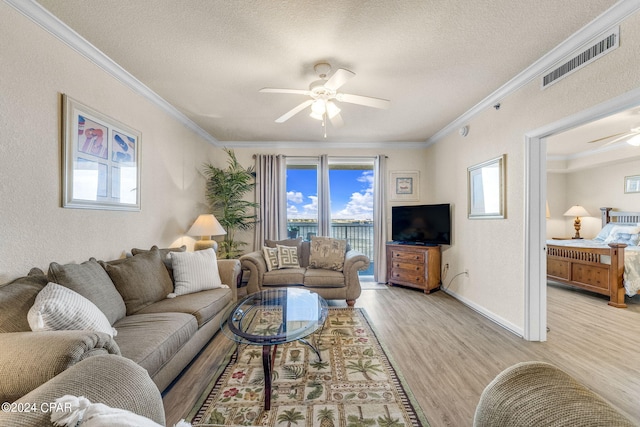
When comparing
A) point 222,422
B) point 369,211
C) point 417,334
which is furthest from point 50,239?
point 369,211

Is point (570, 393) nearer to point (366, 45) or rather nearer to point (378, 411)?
point (378, 411)

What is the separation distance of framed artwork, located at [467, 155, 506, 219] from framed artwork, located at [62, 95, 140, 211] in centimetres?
384

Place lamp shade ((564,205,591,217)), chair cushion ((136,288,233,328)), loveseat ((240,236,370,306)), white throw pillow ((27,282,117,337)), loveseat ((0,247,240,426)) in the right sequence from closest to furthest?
loveseat ((0,247,240,426)) → white throw pillow ((27,282,117,337)) → chair cushion ((136,288,233,328)) → loveseat ((240,236,370,306)) → lamp shade ((564,205,591,217))

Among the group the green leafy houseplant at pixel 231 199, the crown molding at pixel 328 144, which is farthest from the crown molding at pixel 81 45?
the crown molding at pixel 328 144

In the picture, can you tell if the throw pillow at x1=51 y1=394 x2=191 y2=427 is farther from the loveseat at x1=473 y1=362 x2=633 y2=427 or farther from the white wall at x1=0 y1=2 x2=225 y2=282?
the white wall at x1=0 y1=2 x2=225 y2=282

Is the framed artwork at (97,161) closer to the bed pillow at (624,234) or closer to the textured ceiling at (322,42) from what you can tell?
the textured ceiling at (322,42)

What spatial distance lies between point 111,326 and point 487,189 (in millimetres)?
3802

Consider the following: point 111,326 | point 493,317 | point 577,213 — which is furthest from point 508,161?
point 577,213

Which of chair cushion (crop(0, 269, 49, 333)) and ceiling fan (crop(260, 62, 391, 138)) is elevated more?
ceiling fan (crop(260, 62, 391, 138))

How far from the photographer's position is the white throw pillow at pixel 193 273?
253 cm

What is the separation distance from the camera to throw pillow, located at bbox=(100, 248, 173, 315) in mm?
2064

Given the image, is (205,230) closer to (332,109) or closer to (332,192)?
(332,109)

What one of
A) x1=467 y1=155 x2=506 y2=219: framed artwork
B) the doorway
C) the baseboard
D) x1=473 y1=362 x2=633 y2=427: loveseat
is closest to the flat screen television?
x1=467 y1=155 x2=506 y2=219: framed artwork

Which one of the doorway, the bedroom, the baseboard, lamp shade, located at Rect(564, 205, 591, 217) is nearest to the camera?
the doorway
